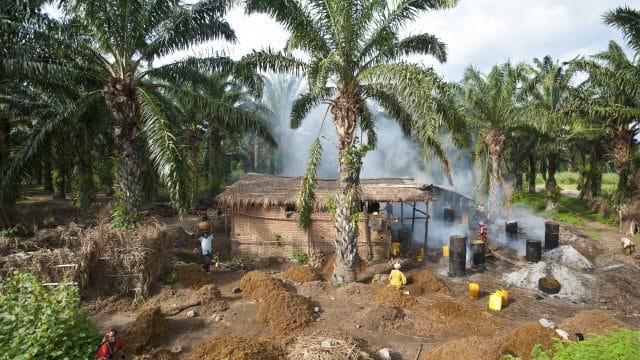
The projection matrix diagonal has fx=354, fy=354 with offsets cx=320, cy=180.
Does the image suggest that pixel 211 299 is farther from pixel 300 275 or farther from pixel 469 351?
pixel 469 351

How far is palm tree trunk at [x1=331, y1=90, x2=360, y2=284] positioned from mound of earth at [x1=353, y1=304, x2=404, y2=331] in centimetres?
196

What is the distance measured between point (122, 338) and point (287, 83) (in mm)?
34410

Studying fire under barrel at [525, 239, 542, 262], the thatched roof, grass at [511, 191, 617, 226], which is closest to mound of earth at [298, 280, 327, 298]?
the thatched roof

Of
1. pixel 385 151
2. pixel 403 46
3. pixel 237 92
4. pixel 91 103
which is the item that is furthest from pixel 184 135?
pixel 385 151

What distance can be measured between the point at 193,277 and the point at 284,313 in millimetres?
4022

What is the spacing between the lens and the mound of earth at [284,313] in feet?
27.1

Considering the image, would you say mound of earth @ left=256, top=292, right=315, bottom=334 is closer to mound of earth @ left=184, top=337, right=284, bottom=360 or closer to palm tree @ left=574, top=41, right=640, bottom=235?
mound of earth @ left=184, top=337, right=284, bottom=360

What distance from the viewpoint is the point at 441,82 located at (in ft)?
27.7

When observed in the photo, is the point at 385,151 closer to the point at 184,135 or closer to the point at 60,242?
the point at 184,135

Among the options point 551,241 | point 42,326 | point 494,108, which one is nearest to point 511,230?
point 551,241

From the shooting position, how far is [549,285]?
36.7 feet

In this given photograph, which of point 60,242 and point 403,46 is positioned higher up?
point 403,46

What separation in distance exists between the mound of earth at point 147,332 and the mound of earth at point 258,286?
2.54 meters

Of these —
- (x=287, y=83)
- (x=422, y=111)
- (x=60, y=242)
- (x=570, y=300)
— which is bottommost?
(x=570, y=300)
